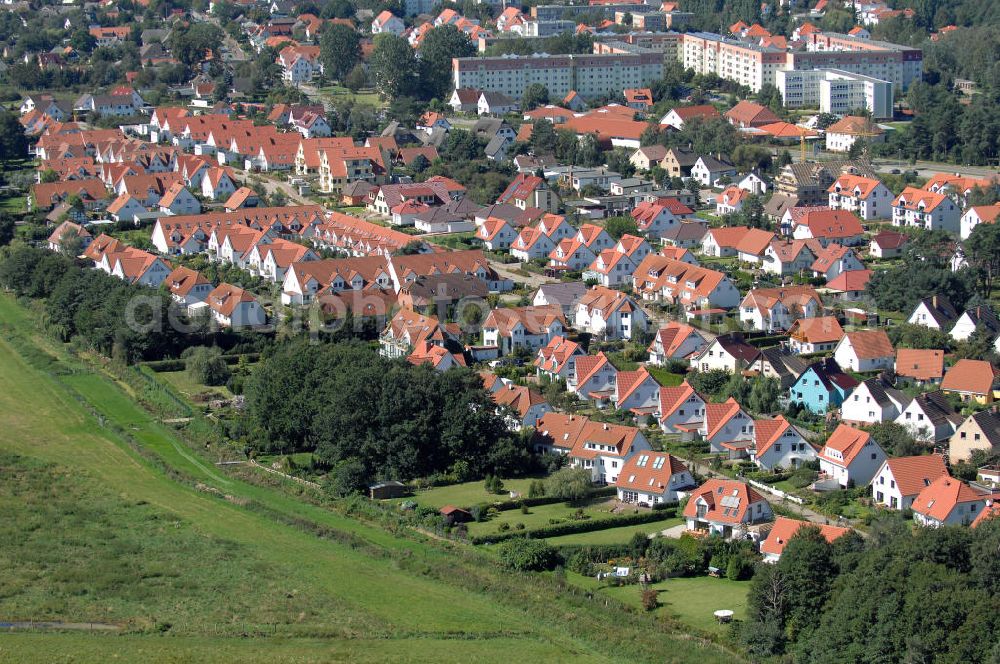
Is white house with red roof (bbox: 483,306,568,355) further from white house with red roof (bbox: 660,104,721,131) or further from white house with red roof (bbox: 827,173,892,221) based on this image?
white house with red roof (bbox: 660,104,721,131)

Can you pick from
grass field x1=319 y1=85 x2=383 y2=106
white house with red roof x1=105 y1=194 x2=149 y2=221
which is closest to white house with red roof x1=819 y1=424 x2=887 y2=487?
white house with red roof x1=105 y1=194 x2=149 y2=221

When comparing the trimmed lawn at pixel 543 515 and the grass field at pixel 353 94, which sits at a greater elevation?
the grass field at pixel 353 94

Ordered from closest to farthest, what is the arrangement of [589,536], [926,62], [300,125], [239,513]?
[589,536]
[239,513]
[300,125]
[926,62]

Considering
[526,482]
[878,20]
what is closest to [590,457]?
[526,482]

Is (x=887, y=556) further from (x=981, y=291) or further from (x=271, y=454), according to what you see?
(x=981, y=291)

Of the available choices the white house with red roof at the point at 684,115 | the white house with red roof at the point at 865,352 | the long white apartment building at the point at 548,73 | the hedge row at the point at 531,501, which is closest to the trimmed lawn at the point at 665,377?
the white house with red roof at the point at 865,352

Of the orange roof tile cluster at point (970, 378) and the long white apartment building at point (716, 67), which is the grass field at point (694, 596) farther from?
the long white apartment building at point (716, 67)
